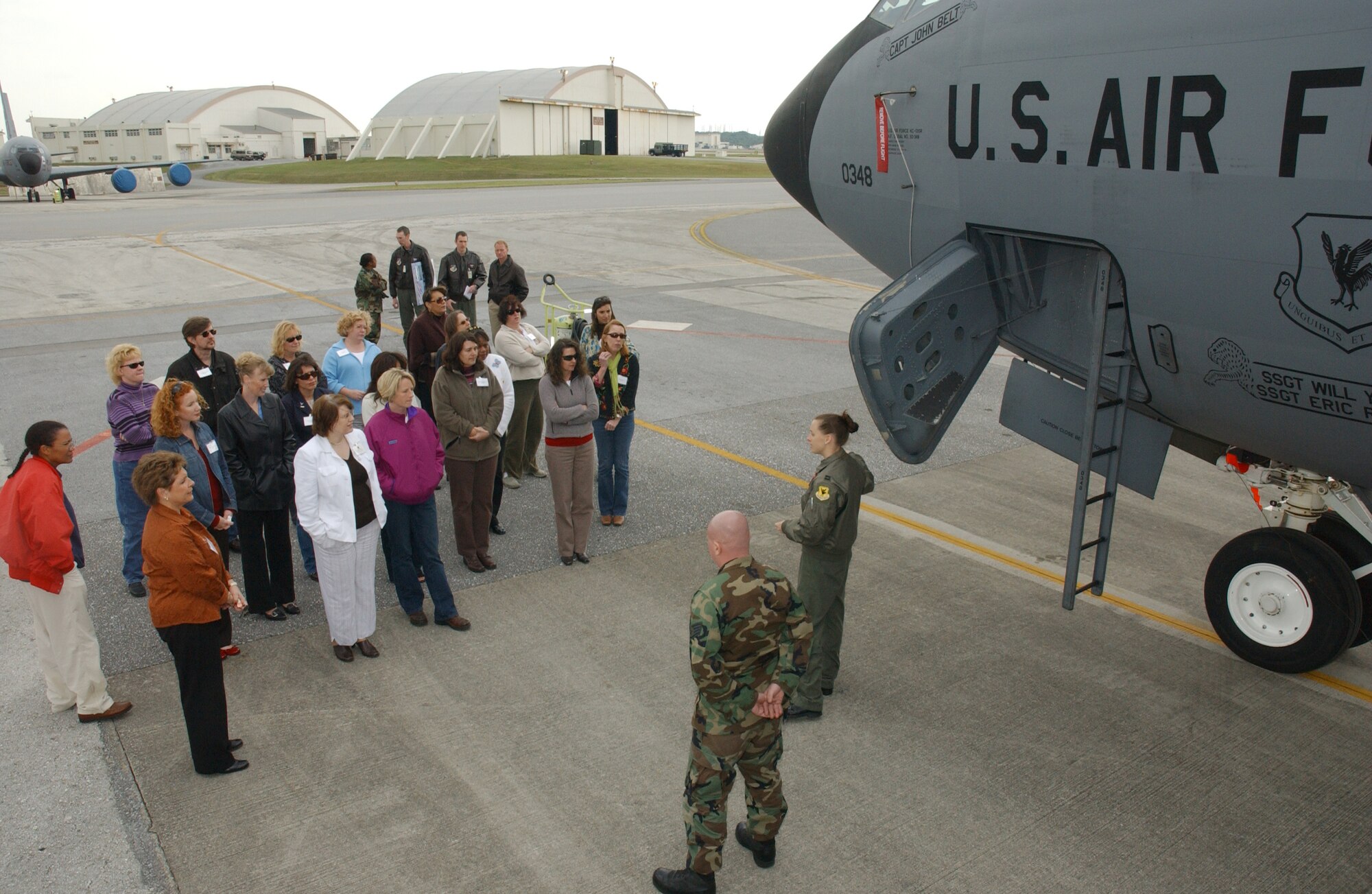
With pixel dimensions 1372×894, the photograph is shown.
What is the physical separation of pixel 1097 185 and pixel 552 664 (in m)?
4.20

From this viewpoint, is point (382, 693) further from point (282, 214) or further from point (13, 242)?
point (282, 214)

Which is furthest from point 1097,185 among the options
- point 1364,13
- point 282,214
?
point 282,214

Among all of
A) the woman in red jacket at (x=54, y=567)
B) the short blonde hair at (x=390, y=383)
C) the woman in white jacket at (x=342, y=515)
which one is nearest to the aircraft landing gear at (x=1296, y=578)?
the short blonde hair at (x=390, y=383)

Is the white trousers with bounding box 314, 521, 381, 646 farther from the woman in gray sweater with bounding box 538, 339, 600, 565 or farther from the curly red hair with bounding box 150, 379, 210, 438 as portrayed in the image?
the woman in gray sweater with bounding box 538, 339, 600, 565

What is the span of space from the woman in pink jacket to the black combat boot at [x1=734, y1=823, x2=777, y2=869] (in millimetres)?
2831

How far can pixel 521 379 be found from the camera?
8836 mm

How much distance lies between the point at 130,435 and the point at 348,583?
2234 mm

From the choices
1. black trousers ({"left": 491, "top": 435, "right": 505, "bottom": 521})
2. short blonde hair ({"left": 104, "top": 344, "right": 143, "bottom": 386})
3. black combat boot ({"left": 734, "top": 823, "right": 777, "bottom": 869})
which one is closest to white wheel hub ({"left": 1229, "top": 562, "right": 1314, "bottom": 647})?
black combat boot ({"left": 734, "top": 823, "right": 777, "bottom": 869})

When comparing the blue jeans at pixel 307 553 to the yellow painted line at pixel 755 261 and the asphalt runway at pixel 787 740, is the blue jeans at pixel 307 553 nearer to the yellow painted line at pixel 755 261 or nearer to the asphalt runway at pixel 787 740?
the asphalt runway at pixel 787 740

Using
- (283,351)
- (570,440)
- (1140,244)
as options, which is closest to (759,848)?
(1140,244)

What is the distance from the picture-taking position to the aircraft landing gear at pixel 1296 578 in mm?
5895

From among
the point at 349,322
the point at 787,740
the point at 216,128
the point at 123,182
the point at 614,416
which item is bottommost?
the point at 787,740

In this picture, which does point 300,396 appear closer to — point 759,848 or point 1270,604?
point 759,848

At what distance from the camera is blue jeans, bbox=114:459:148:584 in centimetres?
705
